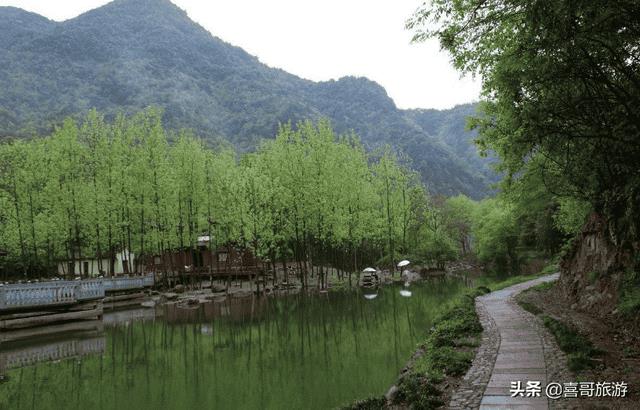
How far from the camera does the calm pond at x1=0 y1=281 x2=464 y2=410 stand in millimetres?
12969

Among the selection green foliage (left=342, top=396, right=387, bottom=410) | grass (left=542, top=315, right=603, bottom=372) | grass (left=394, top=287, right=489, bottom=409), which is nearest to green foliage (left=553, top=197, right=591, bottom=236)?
grass (left=394, top=287, right=489, bottom=409)

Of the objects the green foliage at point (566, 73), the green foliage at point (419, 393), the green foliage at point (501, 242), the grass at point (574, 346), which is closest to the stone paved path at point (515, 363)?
the grass at point (574, 346)

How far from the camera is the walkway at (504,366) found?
27.4 ft

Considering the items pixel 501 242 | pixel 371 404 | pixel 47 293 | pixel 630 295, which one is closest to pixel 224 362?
pixel 371 404

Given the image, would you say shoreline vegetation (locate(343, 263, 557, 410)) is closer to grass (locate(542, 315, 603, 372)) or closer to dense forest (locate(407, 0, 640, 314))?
grass (locate(542, 315, 603, 372))

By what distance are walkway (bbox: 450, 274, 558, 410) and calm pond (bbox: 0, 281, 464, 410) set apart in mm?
2891

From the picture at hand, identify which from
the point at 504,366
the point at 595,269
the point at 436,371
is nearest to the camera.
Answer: the point at 504,366

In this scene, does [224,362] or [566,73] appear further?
[224,362]

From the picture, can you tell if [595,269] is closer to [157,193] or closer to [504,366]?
[504,366]

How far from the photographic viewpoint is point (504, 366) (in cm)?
1061

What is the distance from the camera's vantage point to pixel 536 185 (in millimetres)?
23391

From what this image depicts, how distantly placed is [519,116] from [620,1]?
4443mm

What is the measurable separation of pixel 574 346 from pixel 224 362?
37.4 feet

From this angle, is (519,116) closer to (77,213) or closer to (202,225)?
(77,213)
